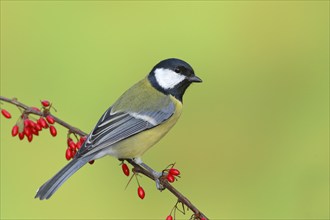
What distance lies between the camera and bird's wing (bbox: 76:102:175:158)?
3.52 meters

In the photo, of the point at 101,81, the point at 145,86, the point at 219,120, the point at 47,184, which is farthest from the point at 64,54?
the point at 47,184

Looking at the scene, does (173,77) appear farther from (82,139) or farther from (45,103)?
(45,103)

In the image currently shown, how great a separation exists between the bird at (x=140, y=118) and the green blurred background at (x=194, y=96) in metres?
1.21

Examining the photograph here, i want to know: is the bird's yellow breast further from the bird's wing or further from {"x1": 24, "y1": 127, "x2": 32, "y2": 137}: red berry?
{"x1": 24, "y1": 127, "x2": 32, "y2": 137}: red berry

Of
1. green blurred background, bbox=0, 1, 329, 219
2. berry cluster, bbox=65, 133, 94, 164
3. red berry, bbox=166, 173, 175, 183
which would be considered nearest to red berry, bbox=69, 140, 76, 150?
berry cluster, bbox=65, 133, 94, 164

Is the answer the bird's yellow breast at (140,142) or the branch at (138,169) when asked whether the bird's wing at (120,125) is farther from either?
the branch at (138,169)

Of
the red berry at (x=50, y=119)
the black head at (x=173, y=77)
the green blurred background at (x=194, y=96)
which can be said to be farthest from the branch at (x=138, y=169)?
the green blurred background at (x=194, y=96)

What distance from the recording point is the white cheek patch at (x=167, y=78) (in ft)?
13.0

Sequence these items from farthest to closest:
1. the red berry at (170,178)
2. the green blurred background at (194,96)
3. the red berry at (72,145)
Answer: the green blurred background at (194,96), the red berry at (72,145), the red berry at (170,178)

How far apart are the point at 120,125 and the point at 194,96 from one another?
204 centimetres

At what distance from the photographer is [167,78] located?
13.0 feet

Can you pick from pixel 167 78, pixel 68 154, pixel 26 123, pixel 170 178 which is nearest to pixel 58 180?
pixel 68 154

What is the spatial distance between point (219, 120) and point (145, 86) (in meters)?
1.76

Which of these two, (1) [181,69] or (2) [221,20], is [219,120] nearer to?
→ (2) [221,20]
